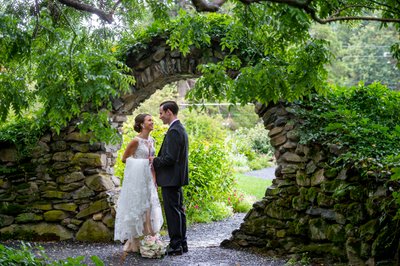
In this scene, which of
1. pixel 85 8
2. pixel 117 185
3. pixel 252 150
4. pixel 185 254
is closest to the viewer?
pixel 85 8

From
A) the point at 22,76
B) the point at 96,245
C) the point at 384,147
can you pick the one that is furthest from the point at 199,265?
the point at 22,76

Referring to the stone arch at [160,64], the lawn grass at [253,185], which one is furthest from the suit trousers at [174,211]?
the lawn grass at [253,185]

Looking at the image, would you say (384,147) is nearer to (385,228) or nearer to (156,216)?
(385,228)

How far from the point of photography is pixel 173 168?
225 inches

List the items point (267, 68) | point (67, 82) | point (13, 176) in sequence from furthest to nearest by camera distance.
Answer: point (13, 176) → point (67, 82) → point (267, 68)

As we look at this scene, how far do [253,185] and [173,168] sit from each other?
23.3 feet

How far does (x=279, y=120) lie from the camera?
6.00 m

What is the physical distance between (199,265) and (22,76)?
2.61 m

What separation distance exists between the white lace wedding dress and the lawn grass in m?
5.18

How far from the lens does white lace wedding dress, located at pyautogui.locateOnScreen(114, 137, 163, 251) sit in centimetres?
580

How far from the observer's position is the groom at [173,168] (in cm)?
565

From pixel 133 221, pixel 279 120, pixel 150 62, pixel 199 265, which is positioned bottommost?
pixel 199 265

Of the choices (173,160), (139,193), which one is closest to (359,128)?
(173,160)

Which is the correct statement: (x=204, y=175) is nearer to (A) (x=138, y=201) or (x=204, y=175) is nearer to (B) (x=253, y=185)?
(A) (x=138, y=201)
